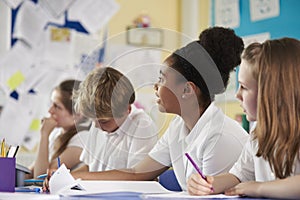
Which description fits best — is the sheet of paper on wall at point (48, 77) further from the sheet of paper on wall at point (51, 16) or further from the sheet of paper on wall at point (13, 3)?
the sheet of paper on wall at point (13, 3)

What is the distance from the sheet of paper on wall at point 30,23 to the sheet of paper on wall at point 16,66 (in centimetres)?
5

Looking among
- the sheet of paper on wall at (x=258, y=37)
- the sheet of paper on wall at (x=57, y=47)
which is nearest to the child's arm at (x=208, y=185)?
the sheet of paper on wall at (x=258, y=37)

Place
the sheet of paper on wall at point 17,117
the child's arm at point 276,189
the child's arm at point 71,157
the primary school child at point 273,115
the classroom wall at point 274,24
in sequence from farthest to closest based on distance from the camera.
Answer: the sheet of paper on wall at point 17,117 → the classroom wall at point 274,24 → the child's arm at point 71,157 → the primary school child at point 273,115 → the child's arm at point 276,189

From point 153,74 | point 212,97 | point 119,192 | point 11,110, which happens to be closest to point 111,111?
point 153,74

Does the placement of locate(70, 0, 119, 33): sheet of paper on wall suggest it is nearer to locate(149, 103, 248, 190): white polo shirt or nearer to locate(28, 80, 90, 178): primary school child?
locate(28, 80, 90, 178): primary school child

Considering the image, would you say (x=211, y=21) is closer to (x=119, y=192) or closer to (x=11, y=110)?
(x=11, y=110)

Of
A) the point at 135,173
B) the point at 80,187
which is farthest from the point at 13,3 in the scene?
the point at 80,187

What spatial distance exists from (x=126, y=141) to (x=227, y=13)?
1.93 meters

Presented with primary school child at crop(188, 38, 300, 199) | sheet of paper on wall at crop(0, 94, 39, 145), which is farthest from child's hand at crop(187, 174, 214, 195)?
sheet of paper on wall at crop(0, 94, 39, 145)

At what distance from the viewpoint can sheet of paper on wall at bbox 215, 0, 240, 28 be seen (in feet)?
11.5

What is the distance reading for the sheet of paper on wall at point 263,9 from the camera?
10.6 ft

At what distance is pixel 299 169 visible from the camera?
127cm

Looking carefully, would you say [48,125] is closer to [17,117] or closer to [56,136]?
[56,136]

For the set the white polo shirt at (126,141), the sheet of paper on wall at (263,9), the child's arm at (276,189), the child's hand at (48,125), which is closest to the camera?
the child's arm at (276,189)
